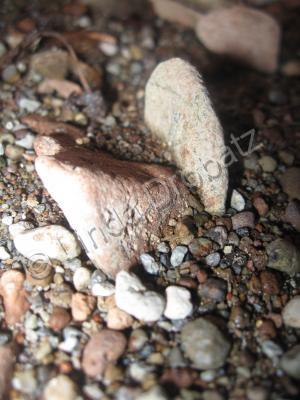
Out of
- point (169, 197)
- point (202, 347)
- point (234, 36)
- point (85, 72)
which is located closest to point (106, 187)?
point (169, 197)

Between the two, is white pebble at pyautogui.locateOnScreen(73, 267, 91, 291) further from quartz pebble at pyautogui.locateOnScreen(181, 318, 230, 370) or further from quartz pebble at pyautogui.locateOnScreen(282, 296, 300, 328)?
quartz pebble at pyautogui.locateOnScreen(282, 296, 300, 328)

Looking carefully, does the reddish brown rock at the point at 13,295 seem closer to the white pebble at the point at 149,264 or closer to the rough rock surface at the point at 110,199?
the rough rock surface at the point at 110,199

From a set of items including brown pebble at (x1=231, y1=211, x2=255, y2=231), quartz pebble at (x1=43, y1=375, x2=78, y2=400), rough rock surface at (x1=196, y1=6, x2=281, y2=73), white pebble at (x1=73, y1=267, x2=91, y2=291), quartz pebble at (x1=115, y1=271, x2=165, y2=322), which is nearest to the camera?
quartz pebble at (x1=43, y1=375, x2=78, y2=400)

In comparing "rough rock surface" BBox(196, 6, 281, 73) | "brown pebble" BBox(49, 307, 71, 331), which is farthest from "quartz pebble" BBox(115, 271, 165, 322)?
"rough rock surface" BBox(196, 6, 281, 73)

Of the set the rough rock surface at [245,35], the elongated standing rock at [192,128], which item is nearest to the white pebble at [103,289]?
the elongated standing rock at [192,128]

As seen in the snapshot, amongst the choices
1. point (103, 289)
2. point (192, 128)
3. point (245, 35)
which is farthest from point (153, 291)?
point (245, 35)
